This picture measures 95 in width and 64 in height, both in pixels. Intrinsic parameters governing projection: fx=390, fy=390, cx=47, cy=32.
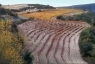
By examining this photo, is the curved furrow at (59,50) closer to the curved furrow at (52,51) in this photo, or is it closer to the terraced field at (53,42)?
the terraced field at (53,42)

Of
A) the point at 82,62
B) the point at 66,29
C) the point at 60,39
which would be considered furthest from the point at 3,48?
the point at 66,29

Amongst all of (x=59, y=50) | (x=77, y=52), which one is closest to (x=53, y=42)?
(x=59, y=50)

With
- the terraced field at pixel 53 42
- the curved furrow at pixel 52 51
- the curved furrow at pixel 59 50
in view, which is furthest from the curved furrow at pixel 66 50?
the curved furrow at pixel 52 51

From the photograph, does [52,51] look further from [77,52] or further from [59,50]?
[77,52]

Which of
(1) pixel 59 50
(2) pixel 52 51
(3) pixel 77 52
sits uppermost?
(2) pixel 52 51

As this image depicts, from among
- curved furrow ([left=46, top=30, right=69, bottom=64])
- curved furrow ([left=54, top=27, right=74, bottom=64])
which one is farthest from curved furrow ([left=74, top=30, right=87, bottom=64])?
curved furrow ([left=46, top=30, right=69, bottom=64])

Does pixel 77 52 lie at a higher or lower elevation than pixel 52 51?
lower

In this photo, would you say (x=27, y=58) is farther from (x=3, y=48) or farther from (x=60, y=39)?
(x=60, y=39)

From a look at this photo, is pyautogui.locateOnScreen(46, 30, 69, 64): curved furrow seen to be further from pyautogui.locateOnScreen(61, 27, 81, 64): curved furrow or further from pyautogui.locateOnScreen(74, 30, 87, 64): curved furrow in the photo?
pyautogui.locateOnScreen(74, 30, 87, 64): curved furrow

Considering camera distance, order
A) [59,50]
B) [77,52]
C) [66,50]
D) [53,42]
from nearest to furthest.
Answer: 1. [59,50]
2. [77,52]
3. [66,50]
4. [53,42]
